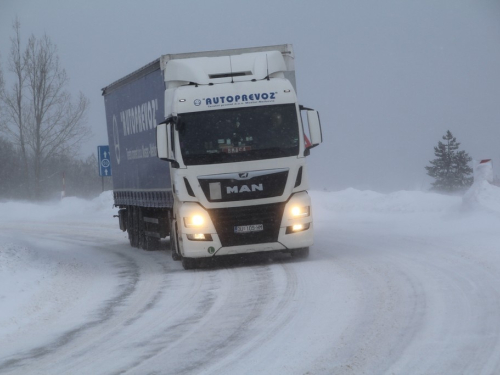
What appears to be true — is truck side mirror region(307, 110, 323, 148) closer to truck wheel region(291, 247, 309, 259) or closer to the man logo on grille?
the man logo on grille

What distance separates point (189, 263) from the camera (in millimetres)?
14422

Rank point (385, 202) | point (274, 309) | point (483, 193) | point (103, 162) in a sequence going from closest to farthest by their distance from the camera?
point (274, 309)
point (483, 193)
point (385, 202)
point (103, 162)

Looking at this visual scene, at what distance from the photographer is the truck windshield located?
13.9 meters

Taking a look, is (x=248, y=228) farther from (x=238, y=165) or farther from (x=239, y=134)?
(x=239, y=134)

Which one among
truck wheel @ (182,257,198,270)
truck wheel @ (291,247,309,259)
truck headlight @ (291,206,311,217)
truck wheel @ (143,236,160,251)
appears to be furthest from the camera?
truck wheel @ (143,236,160,251)

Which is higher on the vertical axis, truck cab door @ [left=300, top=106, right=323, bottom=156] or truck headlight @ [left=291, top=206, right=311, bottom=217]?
truck cab door @ [left=300, top=106, right=323, bottom=156]

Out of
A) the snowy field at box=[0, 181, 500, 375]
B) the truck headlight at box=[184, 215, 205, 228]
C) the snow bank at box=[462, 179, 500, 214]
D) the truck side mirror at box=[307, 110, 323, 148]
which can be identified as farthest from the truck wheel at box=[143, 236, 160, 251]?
the snow bank at box=[462, 179, 500, 214]

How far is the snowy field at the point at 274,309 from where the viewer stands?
273 inches

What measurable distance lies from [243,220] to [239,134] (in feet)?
4.55

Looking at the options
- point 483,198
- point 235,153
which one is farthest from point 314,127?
point 483,198

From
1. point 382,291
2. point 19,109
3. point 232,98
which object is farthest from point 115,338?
point 19,109

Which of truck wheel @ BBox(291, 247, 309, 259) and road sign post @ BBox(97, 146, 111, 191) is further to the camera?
road sign post @ BBox(97, 146, 111, 191)

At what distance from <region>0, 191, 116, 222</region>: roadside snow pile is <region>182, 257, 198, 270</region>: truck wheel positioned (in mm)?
21017

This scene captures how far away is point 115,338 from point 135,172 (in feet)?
36.0
